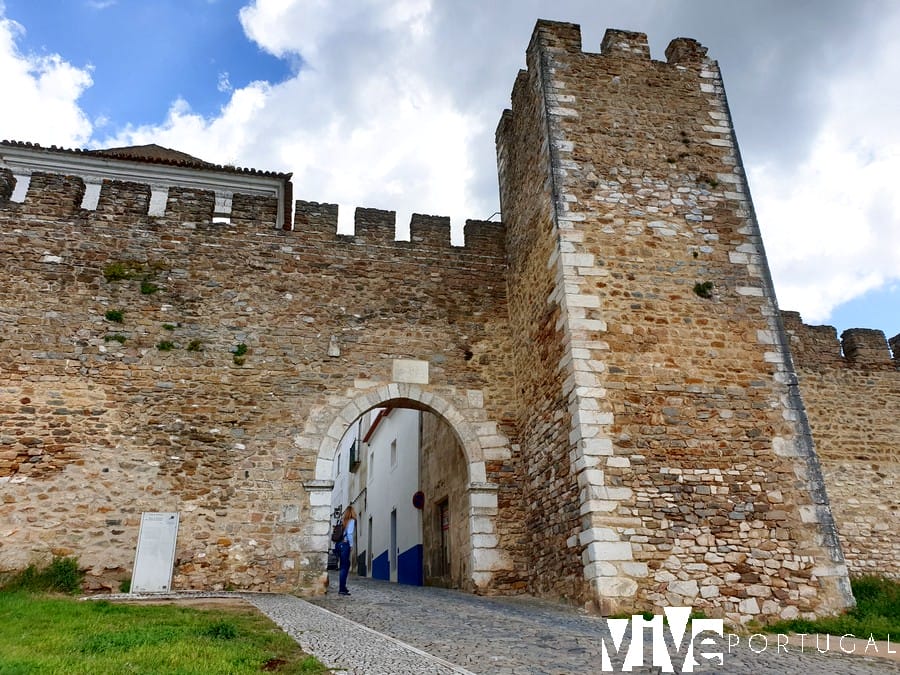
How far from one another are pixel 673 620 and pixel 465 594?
2881 mm

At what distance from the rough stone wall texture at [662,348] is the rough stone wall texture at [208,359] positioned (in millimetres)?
1185

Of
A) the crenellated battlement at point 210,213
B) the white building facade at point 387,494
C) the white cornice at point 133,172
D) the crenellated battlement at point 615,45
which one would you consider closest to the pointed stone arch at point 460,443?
the white building facade at point 387,494

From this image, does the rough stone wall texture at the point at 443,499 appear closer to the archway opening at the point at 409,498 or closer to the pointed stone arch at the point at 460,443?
the archway opening at the point at 409,498

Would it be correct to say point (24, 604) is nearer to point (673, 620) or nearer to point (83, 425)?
point (83, 425)

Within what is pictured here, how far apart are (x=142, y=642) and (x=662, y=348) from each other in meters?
5.39

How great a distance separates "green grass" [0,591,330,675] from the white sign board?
1.68m

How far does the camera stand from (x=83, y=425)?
7617 mm

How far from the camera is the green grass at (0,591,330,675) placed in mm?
3090

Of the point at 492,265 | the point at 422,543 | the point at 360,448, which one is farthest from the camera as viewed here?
the point at 360,448

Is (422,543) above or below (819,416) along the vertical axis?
below

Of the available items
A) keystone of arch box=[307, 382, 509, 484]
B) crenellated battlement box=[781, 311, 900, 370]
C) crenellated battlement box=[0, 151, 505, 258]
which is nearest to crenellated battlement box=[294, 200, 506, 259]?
crenellated battlement box=[0, 151, 505, 258]

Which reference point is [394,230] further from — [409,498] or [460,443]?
[409,498]

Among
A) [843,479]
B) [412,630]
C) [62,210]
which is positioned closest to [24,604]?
[412,630]

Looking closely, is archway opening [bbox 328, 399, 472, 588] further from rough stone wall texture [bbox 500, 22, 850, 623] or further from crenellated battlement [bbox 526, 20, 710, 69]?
crenellated battlement [bbox 526, 20, 710, 69]
